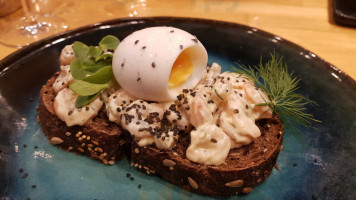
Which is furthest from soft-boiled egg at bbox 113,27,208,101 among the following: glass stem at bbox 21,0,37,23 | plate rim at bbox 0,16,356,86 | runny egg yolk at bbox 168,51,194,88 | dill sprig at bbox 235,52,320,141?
glass stem at bbox 21,0,37,23

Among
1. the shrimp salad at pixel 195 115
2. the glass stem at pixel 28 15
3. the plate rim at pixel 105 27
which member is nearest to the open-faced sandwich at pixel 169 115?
the shrimp salad at pixel 195 115

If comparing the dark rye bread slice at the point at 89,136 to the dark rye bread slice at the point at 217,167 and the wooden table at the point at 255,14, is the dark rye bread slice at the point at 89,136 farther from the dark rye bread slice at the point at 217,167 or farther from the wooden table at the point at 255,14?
the wooden table at the point at 255,14

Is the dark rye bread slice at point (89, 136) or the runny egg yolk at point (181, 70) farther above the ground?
the runny egg yolk at point (181, 70)

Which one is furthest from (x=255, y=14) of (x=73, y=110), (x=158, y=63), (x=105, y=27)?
(x=73, y=110)

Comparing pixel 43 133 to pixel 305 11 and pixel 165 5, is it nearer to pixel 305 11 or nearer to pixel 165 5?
pixel 165 5

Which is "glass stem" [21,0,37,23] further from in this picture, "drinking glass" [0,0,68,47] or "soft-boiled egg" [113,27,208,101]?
"soft-boiled egg" [113,27,208,101]

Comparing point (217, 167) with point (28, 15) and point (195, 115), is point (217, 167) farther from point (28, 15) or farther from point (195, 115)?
point (28, 15)
